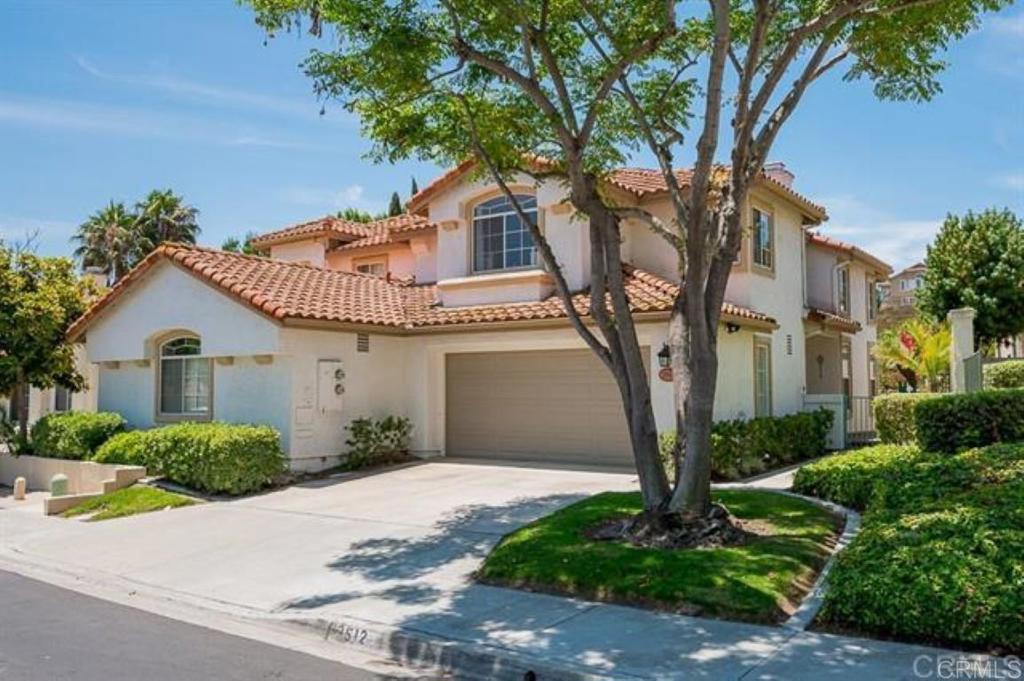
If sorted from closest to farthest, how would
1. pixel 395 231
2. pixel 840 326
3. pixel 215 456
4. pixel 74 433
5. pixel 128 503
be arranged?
pixel 128 503, pixel 215 456, pixel 74 433, pixel 395 231, pixel 840 326

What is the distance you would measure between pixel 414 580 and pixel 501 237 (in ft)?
38.0

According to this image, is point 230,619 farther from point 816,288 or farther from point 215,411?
point 816,288

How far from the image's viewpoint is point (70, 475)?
1720 centimetres

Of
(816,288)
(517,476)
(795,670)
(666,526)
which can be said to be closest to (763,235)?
(816,288)

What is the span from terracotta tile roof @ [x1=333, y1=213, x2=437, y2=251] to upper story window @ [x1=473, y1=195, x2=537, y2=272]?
4.81 ft

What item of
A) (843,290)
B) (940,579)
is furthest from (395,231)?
(940,579)

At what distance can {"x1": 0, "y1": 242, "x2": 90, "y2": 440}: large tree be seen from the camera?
1838cm

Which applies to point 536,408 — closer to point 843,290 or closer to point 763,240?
point 763,240

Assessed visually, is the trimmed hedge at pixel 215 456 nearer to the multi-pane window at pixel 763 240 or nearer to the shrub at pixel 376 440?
the shrub at pixel 376 440

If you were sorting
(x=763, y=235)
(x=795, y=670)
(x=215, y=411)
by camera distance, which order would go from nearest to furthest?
(x=795, y=670), (x=215, y=411), (x=763, y=235)

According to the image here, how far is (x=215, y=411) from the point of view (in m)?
17.4

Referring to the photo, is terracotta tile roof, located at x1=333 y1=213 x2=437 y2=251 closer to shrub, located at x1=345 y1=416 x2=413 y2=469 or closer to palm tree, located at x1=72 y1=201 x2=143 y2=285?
shrub, located at x1=345 y1=416 x2=413 y2=469

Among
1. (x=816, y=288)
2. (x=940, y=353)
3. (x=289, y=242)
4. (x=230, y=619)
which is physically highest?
(x=289, y=242)

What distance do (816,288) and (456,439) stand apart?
11.4 m
